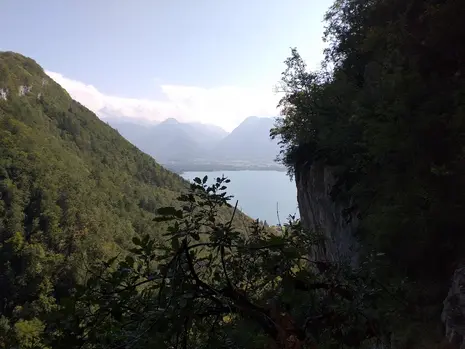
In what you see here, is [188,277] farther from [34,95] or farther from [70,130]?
[34,95]

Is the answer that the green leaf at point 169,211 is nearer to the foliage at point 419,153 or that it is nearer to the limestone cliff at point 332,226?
the foliage at point 419,153

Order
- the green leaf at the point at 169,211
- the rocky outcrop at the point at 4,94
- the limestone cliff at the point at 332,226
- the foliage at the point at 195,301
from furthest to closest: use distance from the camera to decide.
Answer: the rocky outcrop at the point at 4,94 → the limestone cliff at the point at 332,226 → the green leaf at the point at 169,211 → the foliage at the point at 195,301

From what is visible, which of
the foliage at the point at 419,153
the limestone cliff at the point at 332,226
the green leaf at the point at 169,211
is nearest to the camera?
the green leaf at the point at 169,211

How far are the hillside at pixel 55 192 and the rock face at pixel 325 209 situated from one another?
2865cm

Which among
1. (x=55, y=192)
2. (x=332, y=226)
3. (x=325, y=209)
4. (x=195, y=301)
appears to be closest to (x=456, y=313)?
(x=195, y=301)

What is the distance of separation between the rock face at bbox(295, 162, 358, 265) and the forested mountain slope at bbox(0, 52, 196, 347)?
2824 centimetres

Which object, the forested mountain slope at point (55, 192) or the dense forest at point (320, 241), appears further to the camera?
the forested mountain slope at point (55, 192)

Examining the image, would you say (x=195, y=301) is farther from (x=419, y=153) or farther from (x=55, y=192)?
(x=55, y=192)

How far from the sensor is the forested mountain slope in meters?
65.0

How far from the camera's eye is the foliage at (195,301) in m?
1.21

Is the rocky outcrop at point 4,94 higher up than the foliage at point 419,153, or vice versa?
the rocky outcrop at point 4,94

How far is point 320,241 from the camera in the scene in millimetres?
3539

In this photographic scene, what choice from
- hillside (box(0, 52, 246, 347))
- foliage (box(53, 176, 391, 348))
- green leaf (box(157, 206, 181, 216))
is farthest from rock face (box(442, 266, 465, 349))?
hillside (box(0, 52, 246, 347))

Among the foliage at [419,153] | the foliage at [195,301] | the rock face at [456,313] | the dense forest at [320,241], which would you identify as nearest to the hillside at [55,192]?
the dense forest at [320,241]
